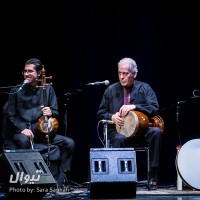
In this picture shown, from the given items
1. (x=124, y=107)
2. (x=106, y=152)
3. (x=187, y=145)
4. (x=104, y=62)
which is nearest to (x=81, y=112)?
(x=104, y=62)

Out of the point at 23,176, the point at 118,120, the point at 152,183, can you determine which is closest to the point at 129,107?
the point at 118,120

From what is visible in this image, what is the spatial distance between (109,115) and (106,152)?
146 cm

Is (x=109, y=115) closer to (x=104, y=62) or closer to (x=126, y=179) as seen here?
(x=104, y=62)

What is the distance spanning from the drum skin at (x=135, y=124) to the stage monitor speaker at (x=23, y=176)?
64.4 inches

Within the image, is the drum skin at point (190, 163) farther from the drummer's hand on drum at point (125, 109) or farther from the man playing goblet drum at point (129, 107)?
the drummer's hand on drum at point (125, 109)

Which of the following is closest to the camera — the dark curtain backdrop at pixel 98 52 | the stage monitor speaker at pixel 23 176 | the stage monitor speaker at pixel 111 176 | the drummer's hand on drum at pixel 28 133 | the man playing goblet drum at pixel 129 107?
the stage monitor speaker at pixel 23 176

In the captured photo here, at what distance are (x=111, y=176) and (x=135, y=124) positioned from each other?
1.29m

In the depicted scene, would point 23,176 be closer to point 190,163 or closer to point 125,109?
point 125,109

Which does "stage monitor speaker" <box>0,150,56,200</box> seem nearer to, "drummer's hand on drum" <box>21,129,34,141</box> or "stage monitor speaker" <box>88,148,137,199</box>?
"stage monitor speaker" <box>88,148,137,199</box>

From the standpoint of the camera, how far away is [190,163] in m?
6.18

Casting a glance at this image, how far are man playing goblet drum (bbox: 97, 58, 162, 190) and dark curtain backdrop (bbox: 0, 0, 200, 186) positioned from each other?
66 centimetres

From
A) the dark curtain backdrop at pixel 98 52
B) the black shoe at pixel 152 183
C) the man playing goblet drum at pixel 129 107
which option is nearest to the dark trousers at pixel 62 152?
the man playing goblet drum at pixel 129 107

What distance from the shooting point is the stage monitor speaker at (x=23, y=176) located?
438cm

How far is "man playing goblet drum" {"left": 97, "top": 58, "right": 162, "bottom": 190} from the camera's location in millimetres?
6035
